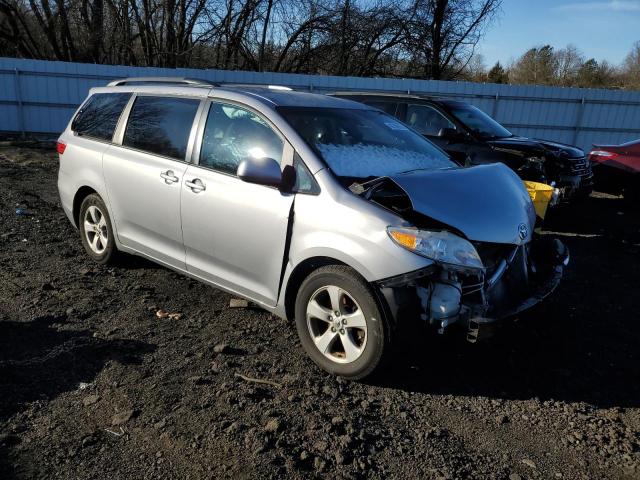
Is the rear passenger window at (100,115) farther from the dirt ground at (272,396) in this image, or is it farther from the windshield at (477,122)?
the windshield at (477,122)

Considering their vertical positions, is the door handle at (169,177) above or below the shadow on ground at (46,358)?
above

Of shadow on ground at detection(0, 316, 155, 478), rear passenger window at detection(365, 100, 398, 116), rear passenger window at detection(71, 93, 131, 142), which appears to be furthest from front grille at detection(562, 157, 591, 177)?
shadow on ground at detection(0, 316, 155, 478)

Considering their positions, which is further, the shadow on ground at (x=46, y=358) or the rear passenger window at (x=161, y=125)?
the rear passenger window at (x=161, y=125)

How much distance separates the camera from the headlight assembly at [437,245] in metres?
2.95

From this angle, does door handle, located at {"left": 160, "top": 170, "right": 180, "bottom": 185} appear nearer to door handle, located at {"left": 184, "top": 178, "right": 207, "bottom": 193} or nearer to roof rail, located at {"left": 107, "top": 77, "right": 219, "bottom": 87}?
door handle, located at {"left": 184, "top": 178, "right": 207, "bottom": 193}

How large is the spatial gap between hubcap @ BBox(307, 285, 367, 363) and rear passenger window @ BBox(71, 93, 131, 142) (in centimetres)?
284

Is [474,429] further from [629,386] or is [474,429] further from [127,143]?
[127,143]

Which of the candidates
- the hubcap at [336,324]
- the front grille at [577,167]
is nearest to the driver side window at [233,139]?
the hubcap at [336,324]

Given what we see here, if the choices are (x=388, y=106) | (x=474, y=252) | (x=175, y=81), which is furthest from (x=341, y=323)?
(x=388, y=106)

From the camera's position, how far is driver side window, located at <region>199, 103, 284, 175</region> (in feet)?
12.0

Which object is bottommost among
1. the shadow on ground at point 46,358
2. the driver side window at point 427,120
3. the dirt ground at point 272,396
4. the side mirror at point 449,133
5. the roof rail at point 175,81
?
the shadow on ground at point 46,358

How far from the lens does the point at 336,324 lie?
128 inches

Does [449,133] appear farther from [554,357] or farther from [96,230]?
[96,230]

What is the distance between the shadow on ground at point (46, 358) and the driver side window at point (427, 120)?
234 inches
